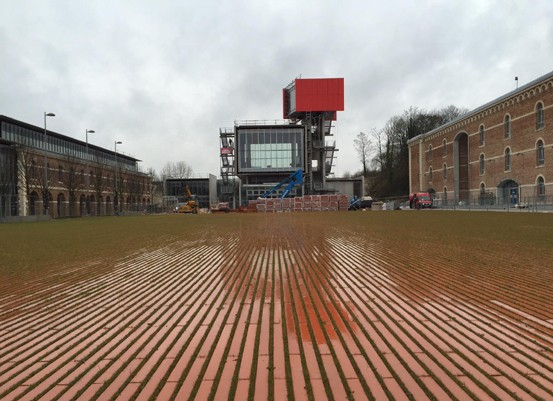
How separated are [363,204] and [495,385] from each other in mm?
60810

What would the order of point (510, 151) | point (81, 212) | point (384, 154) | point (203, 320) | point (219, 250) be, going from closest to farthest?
point (203, 320), point (219, 250), point (510, 151), point (81, 212), point (384, 154)

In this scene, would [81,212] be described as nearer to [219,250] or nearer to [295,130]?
[295,130]

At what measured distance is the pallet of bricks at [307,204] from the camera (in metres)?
58.5

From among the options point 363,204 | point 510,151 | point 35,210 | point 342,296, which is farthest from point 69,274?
point 363,204

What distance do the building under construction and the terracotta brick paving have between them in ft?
222

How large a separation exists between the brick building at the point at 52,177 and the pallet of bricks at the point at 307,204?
74.3 ft

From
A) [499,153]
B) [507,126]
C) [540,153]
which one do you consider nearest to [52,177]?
[499,153]

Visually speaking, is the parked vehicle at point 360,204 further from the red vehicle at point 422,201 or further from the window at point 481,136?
the window at point 481,136

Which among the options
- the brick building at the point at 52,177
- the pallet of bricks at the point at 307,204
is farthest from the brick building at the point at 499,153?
the brick building at the point at 52,177

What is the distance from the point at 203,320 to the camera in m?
4.75

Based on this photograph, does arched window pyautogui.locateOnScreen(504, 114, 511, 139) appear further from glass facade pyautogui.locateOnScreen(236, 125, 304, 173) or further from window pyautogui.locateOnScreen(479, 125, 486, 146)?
glass facade pyautogui.locateOnScreen(236, 125, 304, 173)

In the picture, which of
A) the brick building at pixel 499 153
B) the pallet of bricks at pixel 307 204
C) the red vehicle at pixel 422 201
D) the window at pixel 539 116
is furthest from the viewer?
the pallet of bricks at pixel 307 204

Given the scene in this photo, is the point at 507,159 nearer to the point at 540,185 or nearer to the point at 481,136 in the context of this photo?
the point at 481,136

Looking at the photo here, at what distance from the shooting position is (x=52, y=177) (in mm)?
55875
